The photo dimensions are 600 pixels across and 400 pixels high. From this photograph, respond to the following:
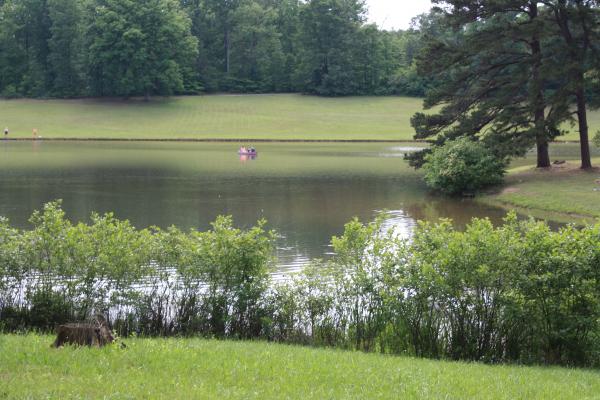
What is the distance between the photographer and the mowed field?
83.0 metres

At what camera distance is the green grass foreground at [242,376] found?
7.53 m

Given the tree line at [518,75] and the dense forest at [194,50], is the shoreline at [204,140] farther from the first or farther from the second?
the tree line at [518,75]

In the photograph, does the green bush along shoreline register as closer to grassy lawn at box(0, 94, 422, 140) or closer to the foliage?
grassy lawn at box(0, 94, 422, 140)

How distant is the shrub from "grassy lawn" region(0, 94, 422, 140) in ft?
151

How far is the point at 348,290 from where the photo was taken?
1258cm

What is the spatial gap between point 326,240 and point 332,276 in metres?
10.6

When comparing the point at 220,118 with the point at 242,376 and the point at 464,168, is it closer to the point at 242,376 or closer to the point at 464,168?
the point at 464,168

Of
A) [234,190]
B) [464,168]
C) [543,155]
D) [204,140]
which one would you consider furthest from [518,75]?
[204,140]

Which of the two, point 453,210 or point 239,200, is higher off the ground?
point 239,200

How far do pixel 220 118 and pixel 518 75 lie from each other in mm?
57381

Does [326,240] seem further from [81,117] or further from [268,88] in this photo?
[268,88]

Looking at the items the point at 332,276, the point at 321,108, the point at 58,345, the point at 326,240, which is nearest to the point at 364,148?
the point at 321,108

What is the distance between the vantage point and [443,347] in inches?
476

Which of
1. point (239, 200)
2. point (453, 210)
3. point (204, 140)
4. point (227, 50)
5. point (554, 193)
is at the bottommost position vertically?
point (453, 210)
